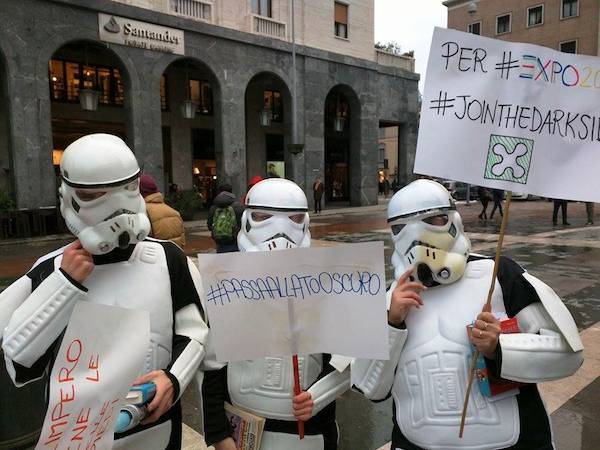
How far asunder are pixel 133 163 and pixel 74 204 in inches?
10.0

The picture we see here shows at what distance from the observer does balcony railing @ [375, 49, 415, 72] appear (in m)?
25.4

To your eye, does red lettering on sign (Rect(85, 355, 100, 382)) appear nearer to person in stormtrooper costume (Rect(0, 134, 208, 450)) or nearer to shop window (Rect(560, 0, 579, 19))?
person in stormtrooper costume (Rect(0, 134, 208, 450))

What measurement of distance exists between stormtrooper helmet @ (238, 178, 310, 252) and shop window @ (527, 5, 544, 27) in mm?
46163

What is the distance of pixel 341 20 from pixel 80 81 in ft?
40.0

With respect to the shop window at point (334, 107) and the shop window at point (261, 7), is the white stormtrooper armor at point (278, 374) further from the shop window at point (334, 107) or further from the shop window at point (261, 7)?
the shop window at point (334, 107)

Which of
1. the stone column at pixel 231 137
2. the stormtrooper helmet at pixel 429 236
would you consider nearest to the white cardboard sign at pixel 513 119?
the stormtrooper helmet at pixel 429 236

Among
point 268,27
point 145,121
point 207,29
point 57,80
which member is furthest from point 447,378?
point 268,27

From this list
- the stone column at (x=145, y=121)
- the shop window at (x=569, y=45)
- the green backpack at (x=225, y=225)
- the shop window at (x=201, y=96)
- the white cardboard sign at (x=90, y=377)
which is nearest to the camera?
the white cardboard sign at (x=90, y=377)

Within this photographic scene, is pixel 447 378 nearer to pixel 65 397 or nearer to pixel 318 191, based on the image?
pixel 65 397

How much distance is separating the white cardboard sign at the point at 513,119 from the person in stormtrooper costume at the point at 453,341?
0.21 meters

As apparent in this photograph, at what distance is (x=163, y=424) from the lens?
1.88 meters

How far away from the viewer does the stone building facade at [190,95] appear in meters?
14.0

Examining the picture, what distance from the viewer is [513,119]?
5.67 feet

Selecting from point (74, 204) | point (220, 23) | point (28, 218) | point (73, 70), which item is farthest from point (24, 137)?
point (74, 204)
